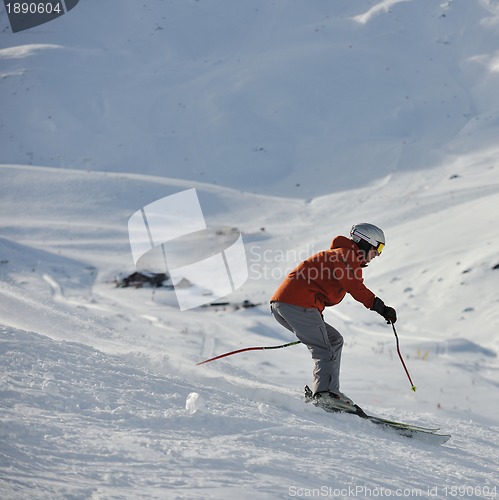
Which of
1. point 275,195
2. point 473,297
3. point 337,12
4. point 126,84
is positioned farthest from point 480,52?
point 473,297

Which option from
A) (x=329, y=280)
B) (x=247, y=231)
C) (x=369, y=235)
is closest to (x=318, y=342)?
(x=329, y=280)

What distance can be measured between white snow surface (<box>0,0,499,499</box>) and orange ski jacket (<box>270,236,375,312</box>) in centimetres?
94

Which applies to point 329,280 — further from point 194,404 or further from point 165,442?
point 165,442

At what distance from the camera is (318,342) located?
5.62 meters

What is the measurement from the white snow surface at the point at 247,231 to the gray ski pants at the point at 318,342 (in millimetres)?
298

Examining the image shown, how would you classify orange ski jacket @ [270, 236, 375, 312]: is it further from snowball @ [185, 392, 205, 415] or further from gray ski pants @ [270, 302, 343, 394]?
snowball @ [185, 392, 205, 415]

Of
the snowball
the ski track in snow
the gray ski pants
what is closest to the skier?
the gray ski pants

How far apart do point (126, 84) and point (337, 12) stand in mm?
15289

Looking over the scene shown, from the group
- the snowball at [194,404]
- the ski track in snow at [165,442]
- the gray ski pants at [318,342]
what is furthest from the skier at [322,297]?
the snowball at [194,404]

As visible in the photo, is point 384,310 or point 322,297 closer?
point 384,310

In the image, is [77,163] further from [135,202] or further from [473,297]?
[473,297]

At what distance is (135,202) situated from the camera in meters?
24.5

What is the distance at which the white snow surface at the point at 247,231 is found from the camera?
3968mm

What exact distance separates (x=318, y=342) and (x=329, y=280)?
556mm
